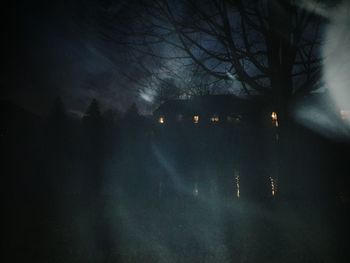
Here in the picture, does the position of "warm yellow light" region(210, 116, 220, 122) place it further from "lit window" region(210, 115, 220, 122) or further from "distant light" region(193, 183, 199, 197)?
"distant light" region(193, 183, 199, 197)

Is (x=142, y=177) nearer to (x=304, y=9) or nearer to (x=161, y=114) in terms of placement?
(x=304, y=9)

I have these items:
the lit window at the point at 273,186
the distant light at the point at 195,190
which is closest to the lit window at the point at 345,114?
the lit window at the point at 273,186

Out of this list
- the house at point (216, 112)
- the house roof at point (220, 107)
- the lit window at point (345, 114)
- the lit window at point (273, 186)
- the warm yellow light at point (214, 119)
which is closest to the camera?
the lit window at point (273, 186)

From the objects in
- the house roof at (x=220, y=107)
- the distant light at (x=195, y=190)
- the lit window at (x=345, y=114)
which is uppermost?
the house roof at (x=220, y=107)

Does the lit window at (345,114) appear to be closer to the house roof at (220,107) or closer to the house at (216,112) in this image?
the house at (216,112)

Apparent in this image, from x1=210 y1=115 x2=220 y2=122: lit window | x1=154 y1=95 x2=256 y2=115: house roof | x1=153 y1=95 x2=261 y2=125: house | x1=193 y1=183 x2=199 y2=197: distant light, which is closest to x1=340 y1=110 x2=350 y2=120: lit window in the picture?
x1=153 y1=95 x2=261 y2=125: house

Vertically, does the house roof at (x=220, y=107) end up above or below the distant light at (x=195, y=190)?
above

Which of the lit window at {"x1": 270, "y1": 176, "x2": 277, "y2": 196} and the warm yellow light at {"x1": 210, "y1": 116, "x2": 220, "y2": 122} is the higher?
the warm yellow light at {"x1": 210, "y1": 116, "x2": 220, "y2": 122}

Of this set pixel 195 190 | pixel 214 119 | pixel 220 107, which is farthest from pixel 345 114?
pixel 195 190

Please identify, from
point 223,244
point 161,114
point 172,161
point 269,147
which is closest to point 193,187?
point 223,244

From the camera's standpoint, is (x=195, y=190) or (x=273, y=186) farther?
(x=273, y=186)

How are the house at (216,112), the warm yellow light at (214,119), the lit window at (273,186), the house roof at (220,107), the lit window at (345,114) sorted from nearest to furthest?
the lit window at (273,186) → the lit window at (345,114) → the house at (216,112) → the house roof at (220,107) → the warm yellow light at (214,119)

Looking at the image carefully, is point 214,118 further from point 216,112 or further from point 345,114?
point 345,114

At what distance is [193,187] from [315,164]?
250 inches
